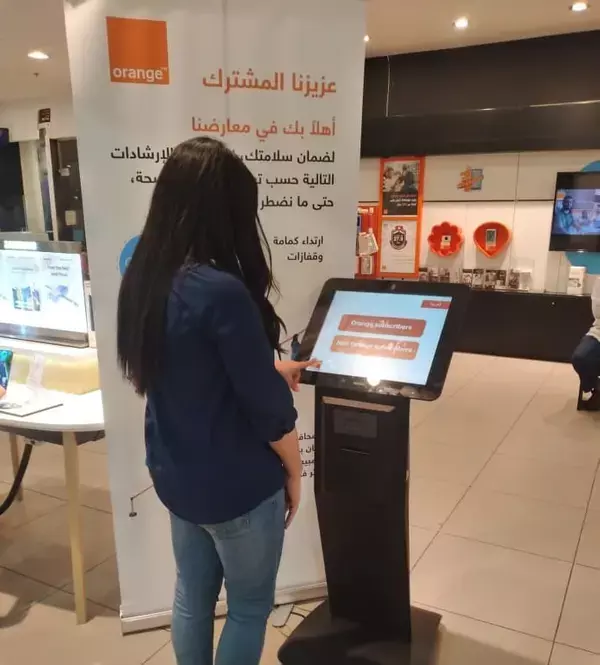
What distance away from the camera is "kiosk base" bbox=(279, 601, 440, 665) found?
6.11 ft

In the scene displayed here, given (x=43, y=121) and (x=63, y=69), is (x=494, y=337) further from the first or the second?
(x=43, y=121)

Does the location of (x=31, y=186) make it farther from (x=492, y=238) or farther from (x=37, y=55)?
(x=492, y=238)

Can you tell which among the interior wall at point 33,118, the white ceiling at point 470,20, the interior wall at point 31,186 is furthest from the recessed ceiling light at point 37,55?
the white ceiling at point 470,20

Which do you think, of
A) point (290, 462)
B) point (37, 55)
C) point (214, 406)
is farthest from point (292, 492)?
point (37, 55)

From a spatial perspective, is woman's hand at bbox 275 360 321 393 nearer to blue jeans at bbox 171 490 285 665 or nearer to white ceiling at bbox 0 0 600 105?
blue jeans at bbox 171 490 285 665

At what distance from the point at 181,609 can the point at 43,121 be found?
878 cm

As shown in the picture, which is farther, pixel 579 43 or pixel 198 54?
pixel 579 43

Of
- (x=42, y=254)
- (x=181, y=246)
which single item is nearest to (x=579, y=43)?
(x=42, y=254)

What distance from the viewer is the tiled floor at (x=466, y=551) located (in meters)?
2.07

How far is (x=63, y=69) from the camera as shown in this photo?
720cm

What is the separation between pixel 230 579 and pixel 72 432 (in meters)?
0.92

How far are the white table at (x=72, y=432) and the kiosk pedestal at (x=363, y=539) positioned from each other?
786 mm

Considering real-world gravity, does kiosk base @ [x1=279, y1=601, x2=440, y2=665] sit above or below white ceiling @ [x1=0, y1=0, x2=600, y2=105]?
below

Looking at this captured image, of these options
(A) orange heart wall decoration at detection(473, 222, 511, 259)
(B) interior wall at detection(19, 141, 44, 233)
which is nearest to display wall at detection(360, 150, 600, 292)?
(A) orange heart wall decoration at detection(473, 222, 511, 259)
